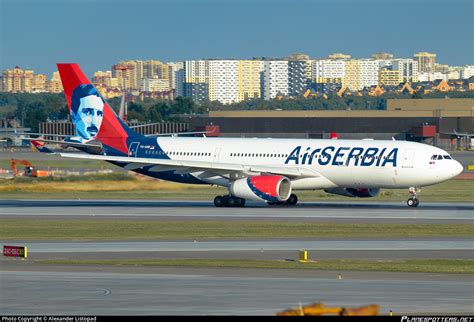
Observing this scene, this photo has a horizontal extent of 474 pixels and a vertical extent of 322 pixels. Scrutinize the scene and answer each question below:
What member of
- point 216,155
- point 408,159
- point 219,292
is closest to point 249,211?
point 216,155

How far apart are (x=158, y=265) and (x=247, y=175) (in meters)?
27.2

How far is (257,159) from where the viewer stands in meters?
66.4

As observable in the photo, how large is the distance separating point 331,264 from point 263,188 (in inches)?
956

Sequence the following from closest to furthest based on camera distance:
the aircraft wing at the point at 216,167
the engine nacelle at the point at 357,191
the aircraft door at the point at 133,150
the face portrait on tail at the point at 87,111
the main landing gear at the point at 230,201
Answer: the aircraft wing at the point at 216,167, the main landing gear at the point at 230,201, the engine nacelle at the point at 357,191, the aircraft door at the point at 133,150, the face portrait on tail at the point at 87,111

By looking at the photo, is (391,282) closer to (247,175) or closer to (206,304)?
(206,304)

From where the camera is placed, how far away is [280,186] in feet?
209

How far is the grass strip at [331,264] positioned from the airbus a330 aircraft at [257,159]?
2285 centimetres

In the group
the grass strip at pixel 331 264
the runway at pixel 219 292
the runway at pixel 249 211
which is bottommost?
the runway at pixel 249 211

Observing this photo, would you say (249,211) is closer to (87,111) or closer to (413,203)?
(413,203)

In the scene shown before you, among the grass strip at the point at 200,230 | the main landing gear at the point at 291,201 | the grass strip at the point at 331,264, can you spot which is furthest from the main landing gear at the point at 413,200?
the grass strip at the point at 331,264

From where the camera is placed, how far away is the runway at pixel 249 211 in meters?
57.5

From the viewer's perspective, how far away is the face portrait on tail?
232ft

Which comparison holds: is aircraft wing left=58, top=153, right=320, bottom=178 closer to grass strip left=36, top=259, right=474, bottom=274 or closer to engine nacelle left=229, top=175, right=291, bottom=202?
engine nacelle left=229, top=175, right=291, bottom=202

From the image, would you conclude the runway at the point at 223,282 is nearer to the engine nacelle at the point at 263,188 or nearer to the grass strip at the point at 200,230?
the grass strip at the point at 200,230
